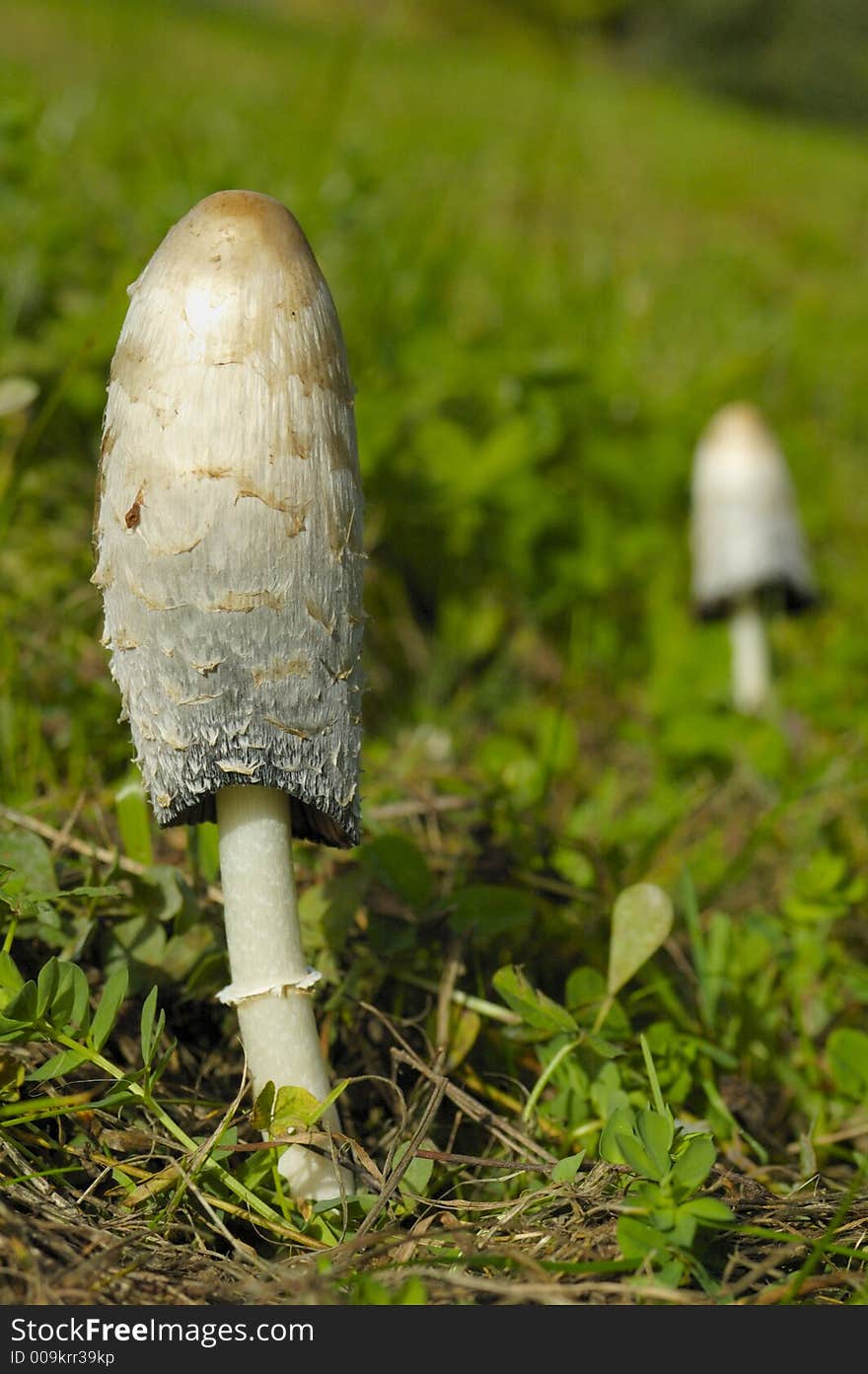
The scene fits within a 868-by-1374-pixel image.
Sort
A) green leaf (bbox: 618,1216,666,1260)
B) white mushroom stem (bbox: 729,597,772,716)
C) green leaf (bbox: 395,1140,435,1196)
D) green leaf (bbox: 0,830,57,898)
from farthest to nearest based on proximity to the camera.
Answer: white mushroom stem (bbox: 729,597,772,716), green leaf (bbox: 0,830,57,898), green leaf (bbox: 395,1140,435,1196), green leaf (bbox: 618,1216,666,1260)

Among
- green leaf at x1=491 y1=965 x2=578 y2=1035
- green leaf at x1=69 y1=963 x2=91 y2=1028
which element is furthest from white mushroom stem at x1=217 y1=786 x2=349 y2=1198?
green leaf at x1=491 y1=965 x2=578 y2=1035

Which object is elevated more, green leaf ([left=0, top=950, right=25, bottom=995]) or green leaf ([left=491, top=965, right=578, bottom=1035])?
green leaf ([left=0, top=950, right=25, bottom=995])

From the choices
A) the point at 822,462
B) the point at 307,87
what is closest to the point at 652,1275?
the point at 822,462

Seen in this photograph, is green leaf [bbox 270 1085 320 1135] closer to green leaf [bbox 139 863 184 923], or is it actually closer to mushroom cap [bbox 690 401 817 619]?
green leaf [bbox 139 863 184 923]

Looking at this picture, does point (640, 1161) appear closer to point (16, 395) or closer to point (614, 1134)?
point (614, 1134)

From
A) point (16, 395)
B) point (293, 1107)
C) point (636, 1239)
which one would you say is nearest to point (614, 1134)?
point (636, 1239)
